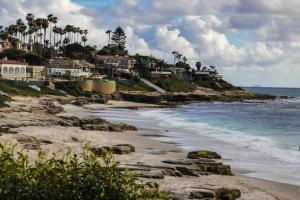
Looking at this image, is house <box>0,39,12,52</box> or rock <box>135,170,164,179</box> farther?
house <box>0,39,12,52</box>

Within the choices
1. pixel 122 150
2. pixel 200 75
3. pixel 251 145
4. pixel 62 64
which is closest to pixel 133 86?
pixel 62 64

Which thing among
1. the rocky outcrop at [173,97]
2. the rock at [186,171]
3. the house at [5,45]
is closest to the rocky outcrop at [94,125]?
the rock at [186,171]

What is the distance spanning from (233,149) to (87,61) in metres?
130

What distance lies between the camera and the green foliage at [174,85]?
491 feet

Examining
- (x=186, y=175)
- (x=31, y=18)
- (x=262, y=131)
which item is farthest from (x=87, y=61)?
(x=186, y=175)

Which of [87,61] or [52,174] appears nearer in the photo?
[52,174]

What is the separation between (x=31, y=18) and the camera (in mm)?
153750

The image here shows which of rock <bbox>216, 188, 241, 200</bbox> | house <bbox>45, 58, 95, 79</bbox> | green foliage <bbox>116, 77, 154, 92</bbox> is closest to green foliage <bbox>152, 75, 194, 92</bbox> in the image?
green foliage <bbox>116, 77, 154, 92</bbox>

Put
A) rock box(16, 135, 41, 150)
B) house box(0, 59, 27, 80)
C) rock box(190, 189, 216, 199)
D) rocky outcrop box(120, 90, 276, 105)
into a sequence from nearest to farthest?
1. rock box(190, 189, 216, 199)
2. rock box(16, 135, 41, 150)
3. house box(0, 59, 27, 80)
4. rocky outcrop box(120, 90, 276, 105)

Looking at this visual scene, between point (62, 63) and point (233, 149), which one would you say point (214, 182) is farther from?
point (62, 63)

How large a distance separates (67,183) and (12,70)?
99.2 meters

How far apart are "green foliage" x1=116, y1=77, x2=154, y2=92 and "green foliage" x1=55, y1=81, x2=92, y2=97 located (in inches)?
745

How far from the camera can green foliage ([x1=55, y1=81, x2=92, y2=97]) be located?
345 ft

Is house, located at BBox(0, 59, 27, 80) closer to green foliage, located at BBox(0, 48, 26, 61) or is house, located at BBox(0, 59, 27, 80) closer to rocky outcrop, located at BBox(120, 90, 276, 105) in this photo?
rocky outcrop, located at BBox(120, 90, 276, 105)
